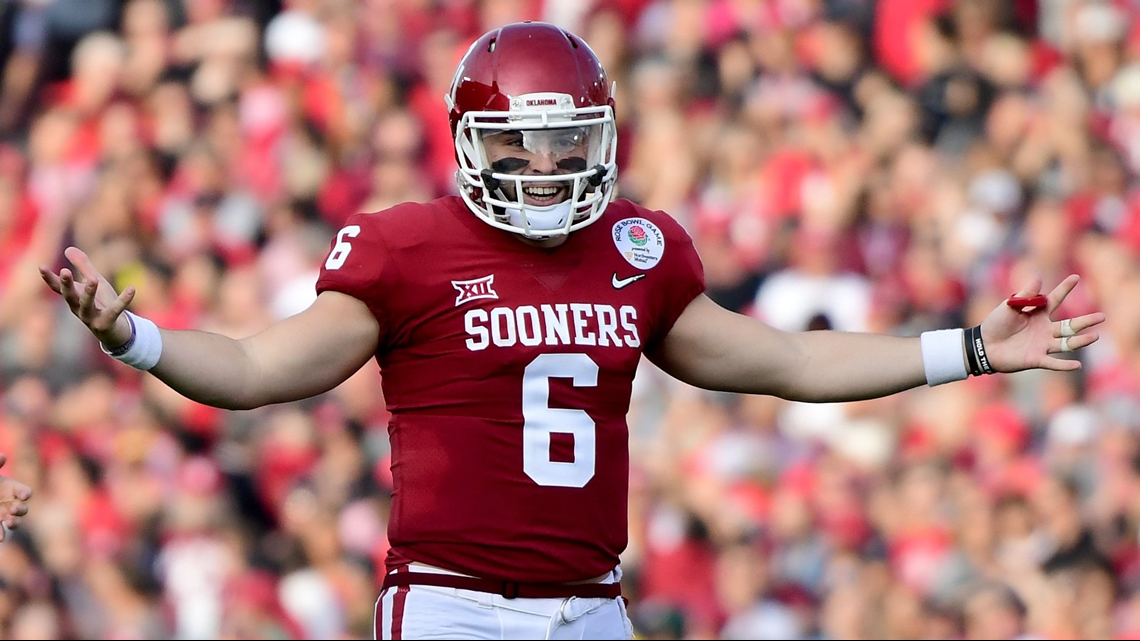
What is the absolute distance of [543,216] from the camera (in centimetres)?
306

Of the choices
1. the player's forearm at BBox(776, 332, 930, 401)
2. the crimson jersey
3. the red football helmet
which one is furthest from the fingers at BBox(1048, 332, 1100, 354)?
the red football helmet

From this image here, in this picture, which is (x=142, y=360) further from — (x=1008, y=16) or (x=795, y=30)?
(x=1008, y=16)

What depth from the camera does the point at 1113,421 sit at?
6145mm

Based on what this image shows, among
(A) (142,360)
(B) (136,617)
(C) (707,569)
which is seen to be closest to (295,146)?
(B) (136,617)

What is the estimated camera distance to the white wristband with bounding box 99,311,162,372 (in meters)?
2.86

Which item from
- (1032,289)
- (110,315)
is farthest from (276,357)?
(1032,289)

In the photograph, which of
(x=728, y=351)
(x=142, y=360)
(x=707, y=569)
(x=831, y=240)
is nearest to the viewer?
(x=142, y=360)

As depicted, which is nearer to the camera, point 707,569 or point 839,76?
point 707,569

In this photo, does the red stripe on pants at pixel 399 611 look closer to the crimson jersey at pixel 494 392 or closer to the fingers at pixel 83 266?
the crimson jersey at pixel 494 392

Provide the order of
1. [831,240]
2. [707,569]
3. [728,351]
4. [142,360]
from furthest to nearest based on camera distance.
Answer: [831,240], [707,569], [728,351], [142,360]

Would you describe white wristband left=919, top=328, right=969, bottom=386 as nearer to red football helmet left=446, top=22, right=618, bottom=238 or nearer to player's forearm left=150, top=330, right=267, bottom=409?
red football helmet left=446, top=22, right=618, bottom=238

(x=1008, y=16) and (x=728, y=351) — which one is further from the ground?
(x=1008, y=16)

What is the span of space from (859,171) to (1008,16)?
3.38 feet

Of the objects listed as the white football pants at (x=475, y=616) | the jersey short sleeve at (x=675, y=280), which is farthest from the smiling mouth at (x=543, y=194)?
the white football pants at (x=475, y=616)
